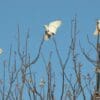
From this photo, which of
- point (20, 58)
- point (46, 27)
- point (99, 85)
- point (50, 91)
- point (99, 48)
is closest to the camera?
point (99, 85)

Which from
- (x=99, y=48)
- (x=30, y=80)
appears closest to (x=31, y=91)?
(x=30, y=80)

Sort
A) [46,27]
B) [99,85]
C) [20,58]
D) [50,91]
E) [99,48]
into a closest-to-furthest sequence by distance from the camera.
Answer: [99,85] → [99,48] → [46,27] → [50,91] → [20,58]

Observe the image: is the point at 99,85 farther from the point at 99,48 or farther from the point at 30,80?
the point at 30,80

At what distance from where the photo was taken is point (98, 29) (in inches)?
88.7

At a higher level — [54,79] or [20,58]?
[20,58]

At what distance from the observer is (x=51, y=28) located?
7.74 feet

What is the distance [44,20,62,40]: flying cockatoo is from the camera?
232 centimetres

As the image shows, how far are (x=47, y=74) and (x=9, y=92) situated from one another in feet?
1.41

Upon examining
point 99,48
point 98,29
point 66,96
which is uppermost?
point 98,29

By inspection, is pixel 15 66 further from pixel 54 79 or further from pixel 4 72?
pixel 54 79

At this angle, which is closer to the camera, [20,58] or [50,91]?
[50,91]

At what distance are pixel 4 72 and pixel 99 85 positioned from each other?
1.32m

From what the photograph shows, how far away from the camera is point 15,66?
10.1 ft

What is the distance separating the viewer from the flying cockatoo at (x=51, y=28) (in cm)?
232
